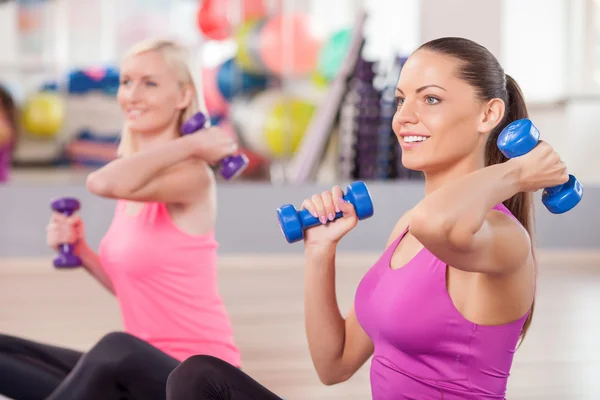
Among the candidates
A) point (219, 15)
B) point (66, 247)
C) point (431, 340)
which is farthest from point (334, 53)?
point (431, 340)

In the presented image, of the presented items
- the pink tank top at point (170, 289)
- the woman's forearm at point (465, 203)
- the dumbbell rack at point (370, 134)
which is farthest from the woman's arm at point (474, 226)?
the dumbbell rack at point (370, 134)

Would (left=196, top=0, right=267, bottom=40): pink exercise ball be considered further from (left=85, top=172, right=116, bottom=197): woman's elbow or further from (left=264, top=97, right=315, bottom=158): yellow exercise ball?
(left=85, top=172, right=116, bottom=197): woman's elbow

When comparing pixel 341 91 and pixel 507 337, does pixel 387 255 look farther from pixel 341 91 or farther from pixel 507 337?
pixel 341 91

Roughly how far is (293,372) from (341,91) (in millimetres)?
3638

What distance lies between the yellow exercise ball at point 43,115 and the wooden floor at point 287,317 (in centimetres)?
102

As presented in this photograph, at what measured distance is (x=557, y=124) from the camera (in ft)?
22.2

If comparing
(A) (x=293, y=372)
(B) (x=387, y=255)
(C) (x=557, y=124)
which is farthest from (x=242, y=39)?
(B) (x=387, y=255)

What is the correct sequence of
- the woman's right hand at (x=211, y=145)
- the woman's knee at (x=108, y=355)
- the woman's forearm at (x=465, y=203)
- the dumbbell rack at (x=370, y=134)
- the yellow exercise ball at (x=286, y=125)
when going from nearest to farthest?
1. the woman's forearm at (x=465, y=203)
2. the woman's knee at (x=108, y=355)
3. the woman's right hand at (x=211, y=145)
4. the dumbbell rack at (x=370, y=134)
5. the yellow exercise ball at (x=286, y=125)

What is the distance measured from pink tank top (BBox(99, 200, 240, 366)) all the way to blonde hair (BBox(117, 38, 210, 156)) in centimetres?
26

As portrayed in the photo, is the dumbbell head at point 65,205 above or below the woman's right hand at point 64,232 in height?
above

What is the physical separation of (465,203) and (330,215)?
0.36 metres

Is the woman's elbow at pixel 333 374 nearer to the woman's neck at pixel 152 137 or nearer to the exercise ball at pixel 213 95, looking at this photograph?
the woman's neck at pixel 152 137

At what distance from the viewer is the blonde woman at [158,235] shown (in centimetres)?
204

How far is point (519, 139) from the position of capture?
4.00 ft
